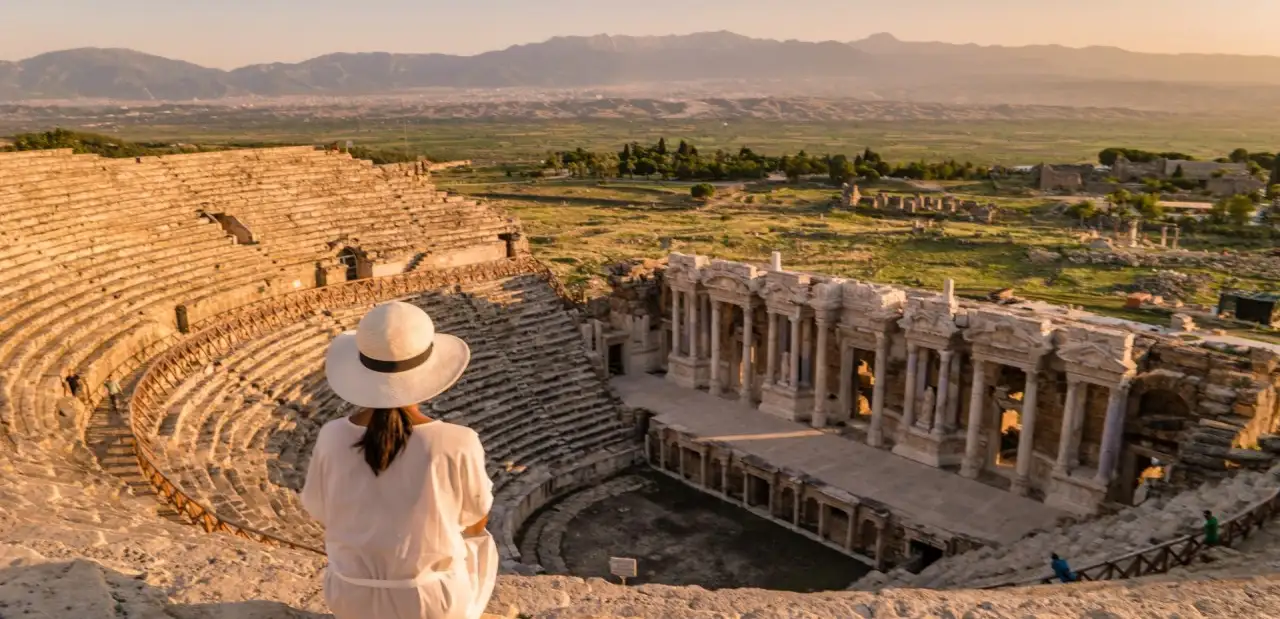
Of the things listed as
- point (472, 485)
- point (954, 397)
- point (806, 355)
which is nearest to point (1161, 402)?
point (954, 397)

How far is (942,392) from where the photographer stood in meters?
23.2

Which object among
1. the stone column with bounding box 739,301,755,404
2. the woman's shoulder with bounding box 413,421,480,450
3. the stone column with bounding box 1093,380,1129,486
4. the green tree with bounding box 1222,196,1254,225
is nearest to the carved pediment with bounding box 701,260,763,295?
the stone column with bounding box 739,301,755,404

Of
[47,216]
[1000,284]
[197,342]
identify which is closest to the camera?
[197,342]

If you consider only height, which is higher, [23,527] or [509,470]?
[23,527]

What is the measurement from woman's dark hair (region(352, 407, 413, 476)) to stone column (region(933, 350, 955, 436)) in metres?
20.0

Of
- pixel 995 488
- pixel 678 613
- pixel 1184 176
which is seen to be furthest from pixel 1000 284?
pixel 1184 176

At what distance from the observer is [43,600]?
6297mm

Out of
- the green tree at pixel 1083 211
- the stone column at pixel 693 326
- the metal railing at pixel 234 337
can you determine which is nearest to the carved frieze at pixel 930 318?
the stone column at pixel 693 326

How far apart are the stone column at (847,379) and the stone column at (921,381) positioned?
7.66 feet

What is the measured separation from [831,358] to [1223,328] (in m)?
21.1

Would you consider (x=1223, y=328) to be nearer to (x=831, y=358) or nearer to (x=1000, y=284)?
(x=1000, y=284)

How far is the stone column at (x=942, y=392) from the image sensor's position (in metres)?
23.0

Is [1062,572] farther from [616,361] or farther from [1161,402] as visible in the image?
[616,361]

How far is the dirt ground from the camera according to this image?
20641mm
